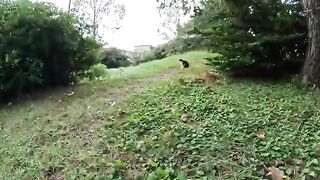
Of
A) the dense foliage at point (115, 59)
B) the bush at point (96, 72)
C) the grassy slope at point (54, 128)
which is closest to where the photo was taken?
the grassy slope at point (54, 128)

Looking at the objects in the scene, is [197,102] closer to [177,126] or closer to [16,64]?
[177,126]

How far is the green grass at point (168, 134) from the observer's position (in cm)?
399

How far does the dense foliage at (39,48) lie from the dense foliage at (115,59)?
704 cm

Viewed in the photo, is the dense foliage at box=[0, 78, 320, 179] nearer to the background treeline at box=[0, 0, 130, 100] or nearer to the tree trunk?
the tree trunk

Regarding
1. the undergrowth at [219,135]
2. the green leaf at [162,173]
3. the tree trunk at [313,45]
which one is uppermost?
the tree trunk at [313,45]

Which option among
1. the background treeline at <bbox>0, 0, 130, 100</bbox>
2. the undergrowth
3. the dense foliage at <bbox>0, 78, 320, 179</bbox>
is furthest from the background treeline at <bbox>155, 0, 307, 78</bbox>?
the background treeline at <bbox>0, 0, 130, 100</bbox>

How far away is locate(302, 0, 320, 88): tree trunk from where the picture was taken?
5848 millimetres

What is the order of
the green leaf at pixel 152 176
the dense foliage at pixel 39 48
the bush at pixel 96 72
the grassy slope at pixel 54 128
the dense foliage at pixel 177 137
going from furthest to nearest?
the bush at pixel 96 72, the dense foliage at pixel 39 48, the grassy slope at pixel 54 128, the dense foliage at pixel 177 137, the green leaf at pixel 152 176

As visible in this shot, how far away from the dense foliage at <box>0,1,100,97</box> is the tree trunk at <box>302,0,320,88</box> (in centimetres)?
361

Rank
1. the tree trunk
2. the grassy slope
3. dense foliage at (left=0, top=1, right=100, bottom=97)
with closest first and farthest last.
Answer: the grassy slope < the tree trunk < dense foliage at (left=0, top=1, right=100, bottom=97)

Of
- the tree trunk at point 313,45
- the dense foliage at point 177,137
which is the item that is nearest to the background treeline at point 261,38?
the tree trunk at point 313,45

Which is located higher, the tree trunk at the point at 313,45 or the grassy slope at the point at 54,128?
the tree trunk at the point at 313,45

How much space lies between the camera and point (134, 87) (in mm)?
6941

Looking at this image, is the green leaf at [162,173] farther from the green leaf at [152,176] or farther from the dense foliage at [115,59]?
the dense foliage at [115,59]
